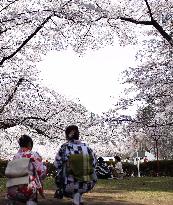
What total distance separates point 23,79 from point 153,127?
17.5 feet

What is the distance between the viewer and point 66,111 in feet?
68.7

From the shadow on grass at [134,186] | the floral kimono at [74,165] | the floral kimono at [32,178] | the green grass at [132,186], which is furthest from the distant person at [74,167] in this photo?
the green grass at [132,186]

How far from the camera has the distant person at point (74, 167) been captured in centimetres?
677

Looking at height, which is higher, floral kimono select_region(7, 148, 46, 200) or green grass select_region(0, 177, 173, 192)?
floral kimono select_region(7, 148, 46, 200)

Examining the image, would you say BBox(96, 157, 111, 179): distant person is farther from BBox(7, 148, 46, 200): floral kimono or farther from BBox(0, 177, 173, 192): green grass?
BBox(7, 148, 46, 200): floral kimono

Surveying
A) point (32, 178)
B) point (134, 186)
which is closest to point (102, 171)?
point (134, 186)

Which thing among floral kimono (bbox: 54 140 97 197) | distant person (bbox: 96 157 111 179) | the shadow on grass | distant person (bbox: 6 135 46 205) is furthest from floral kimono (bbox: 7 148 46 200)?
distant person (bbox: 96 157 111 179)

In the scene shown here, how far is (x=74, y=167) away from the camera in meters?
6.76

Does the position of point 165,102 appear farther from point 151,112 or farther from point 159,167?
point 159,167

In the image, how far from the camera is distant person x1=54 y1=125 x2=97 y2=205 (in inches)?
267

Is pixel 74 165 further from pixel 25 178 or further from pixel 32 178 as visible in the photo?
pixel 25 178

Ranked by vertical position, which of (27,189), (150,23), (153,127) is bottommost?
(27,189)

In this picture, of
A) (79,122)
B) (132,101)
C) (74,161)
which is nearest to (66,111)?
(79,122)

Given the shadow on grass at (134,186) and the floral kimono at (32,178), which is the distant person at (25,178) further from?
the shadow on grass at (134,186)
